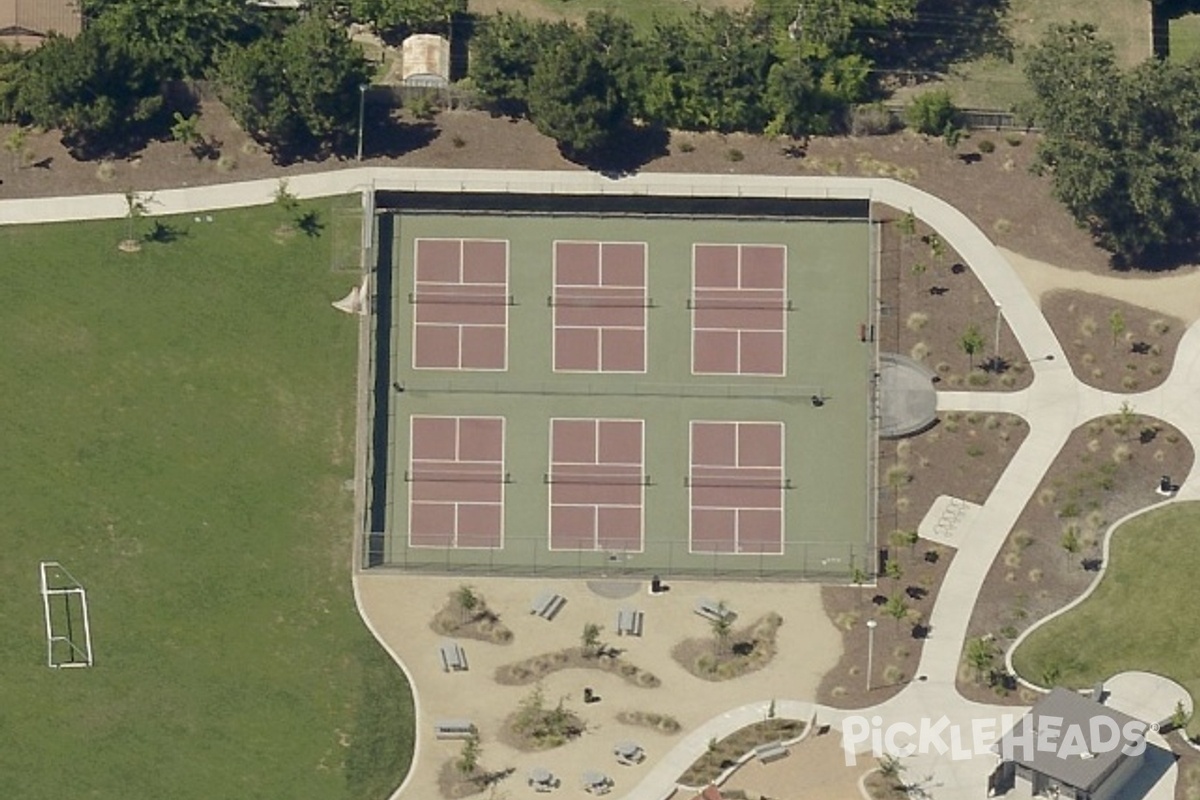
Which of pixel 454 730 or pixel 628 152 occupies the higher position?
pixel 628 152

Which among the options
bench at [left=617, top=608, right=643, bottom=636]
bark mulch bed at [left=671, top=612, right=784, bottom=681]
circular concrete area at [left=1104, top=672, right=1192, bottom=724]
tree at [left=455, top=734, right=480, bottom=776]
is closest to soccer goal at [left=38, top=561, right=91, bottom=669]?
tree at [left=455, top=734, right=480, bottom=776]

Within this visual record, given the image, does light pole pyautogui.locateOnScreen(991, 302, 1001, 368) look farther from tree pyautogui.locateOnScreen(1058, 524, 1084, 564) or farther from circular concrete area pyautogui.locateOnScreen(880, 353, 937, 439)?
tree pyautogui.locateOnScreen(1058, 524, 1084, 564)

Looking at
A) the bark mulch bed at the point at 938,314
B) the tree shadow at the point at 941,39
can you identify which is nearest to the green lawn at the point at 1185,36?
the tree shadow at the point at 941,39

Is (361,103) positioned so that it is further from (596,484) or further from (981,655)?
(981,655)

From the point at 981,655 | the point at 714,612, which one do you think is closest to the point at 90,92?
the point at 714,612

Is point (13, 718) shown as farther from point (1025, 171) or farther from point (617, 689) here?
point (1025, 171)

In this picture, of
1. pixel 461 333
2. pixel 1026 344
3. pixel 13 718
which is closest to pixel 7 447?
pixel 13 718
